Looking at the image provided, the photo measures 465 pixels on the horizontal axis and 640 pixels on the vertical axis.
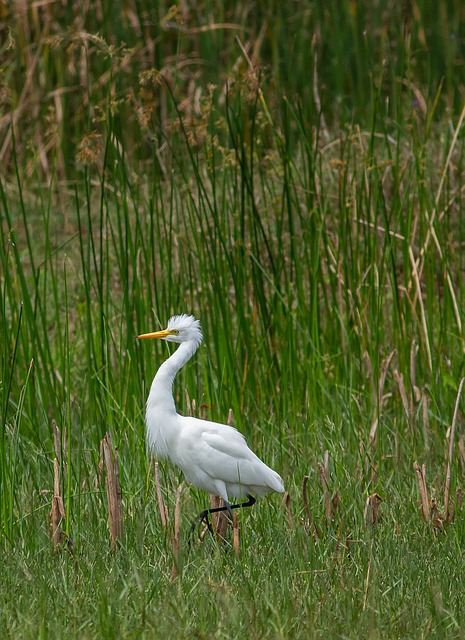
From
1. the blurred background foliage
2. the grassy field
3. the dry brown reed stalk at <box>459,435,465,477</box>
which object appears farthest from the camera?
the blurred background foliage

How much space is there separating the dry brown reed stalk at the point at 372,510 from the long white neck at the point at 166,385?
58cm

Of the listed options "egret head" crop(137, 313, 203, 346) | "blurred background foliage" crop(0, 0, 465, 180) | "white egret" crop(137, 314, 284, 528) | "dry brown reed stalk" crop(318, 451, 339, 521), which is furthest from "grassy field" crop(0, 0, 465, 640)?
"blurred background foliage" crop(0, 0, 465, 180)

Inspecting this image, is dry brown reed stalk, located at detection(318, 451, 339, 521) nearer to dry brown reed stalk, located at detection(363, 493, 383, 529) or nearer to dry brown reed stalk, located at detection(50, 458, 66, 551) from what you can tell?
dry brown reed stalk, located at detection(363, 493, 383, 529)

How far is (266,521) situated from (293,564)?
38 cm

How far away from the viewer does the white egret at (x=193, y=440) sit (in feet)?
9.15

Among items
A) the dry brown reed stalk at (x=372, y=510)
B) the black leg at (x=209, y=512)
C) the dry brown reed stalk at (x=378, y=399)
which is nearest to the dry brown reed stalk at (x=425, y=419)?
the dry brown reed stalk at (x=378, y=399)

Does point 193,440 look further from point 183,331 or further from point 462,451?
point 462,451

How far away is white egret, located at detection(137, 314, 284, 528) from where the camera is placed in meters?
2.79

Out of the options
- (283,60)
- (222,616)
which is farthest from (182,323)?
(283,60)

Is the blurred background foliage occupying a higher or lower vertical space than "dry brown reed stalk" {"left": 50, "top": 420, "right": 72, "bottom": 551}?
higher

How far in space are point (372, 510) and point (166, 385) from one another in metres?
0.65

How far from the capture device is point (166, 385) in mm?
2793

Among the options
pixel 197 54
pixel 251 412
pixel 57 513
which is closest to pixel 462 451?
pixel 251 412

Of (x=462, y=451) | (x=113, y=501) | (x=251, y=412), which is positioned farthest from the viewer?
(x=251, y=412)
